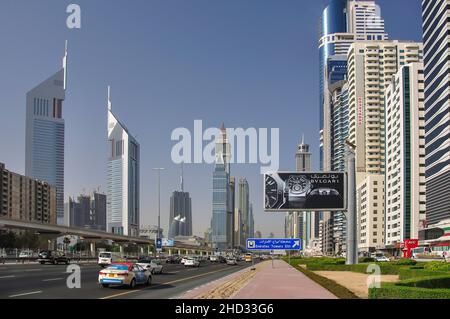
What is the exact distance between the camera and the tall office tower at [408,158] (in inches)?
5758

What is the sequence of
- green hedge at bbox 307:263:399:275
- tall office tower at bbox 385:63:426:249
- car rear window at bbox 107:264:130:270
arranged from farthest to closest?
tall office tower at bbox 385:63:426:249 < green hedge at bbox 307:263:399:275 < car rear window at bbox 107:264:130:270

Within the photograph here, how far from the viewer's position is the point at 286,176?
2323 inches

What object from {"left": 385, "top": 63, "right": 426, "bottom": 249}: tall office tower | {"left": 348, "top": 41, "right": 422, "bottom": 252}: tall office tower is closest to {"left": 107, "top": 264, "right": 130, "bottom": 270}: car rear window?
{"left": 385, "top": 63, "right": 426, "bottom": 249}: tall office tower

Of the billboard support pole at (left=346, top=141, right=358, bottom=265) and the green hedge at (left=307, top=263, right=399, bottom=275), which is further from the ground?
the billboard support pole at (left=346, top=141, right=358, bottom=265)

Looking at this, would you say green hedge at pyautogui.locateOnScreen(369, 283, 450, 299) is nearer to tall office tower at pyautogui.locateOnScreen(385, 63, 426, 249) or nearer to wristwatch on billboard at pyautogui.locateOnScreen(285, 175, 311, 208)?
wristwatch on billboard at pyautogui.locateOnScreen(285, 175, 311, 208)

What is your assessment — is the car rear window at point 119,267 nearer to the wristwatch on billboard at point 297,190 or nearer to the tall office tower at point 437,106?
the wristwatch on billboard at point 297,190

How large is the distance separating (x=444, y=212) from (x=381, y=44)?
89311mm

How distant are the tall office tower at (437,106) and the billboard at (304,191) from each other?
73049 millimetres

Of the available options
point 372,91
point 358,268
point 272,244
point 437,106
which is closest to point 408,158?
point 437,106

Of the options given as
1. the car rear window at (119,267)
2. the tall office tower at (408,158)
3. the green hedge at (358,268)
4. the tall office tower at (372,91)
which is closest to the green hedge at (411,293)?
the car rear window at (119,267)

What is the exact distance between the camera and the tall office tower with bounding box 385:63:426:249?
5758 inches

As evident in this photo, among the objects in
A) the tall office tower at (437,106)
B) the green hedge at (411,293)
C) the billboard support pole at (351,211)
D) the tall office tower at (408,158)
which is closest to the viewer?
the green hedge at (411,293)

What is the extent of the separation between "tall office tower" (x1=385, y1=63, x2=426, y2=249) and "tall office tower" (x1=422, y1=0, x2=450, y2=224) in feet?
33.7
